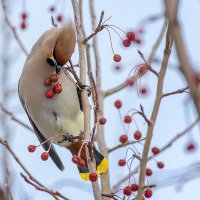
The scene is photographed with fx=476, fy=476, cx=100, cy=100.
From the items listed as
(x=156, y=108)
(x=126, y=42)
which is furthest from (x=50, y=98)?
(x=156, y=108)

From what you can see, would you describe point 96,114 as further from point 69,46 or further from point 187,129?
point 69,46

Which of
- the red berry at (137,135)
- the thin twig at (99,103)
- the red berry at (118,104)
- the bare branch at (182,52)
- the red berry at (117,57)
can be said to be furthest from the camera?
the red berry at (118,104)

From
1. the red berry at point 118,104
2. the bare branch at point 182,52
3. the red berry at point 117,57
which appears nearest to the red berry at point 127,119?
the red berry at point 117,57

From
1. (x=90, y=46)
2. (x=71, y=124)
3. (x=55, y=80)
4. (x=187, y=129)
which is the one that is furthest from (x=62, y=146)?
(x=187, y=129)

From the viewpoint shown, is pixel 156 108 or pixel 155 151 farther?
pixel 155 151

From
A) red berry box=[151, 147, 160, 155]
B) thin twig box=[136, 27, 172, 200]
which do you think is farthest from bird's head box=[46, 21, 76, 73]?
thin twig box=[136, 27, 172, 200]

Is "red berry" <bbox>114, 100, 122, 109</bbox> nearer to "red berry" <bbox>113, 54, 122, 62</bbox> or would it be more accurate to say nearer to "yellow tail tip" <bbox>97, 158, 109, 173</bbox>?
"yellow tail tip" <bbox>97, 158, 109, 173</bbox>

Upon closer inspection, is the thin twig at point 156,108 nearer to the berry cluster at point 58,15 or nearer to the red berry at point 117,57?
the red berry at point 117,57

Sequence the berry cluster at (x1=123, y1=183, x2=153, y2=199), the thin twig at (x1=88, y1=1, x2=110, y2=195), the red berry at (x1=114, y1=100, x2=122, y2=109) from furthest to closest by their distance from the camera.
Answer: the red berry at (x1=114, y1=100, x2=122, y2=109)
the thin twig at (x1=88, y1=1, x2=110, y2=195)
the berry cluster at (x1=123, y1=183, x2=153, y2=199)

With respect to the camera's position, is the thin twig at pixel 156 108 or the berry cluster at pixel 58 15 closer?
the thin twig at pixel 156 108

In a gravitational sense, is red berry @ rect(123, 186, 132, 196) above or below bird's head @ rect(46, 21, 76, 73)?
below

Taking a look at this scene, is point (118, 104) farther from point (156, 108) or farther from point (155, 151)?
point (156, 108)

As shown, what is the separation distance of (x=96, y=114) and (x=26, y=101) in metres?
1.71

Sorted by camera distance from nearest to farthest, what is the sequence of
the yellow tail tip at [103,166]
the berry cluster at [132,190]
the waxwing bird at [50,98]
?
1. the berry cluster at [132,190]
2. the yellow tail tip at [103,166]
3. the waxwing bird at [50,98]
